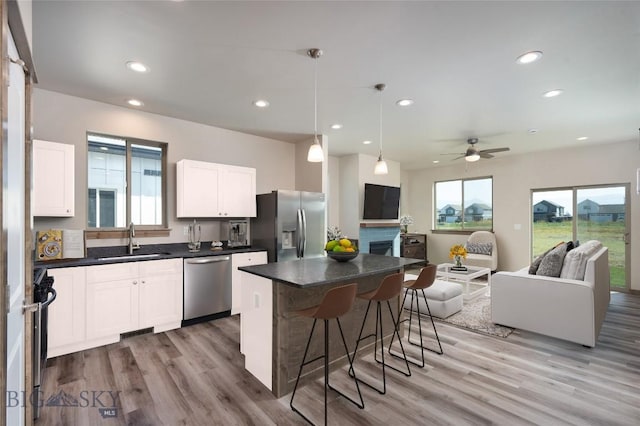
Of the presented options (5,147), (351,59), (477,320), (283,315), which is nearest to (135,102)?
(351,59)

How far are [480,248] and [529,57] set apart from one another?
5057 mm

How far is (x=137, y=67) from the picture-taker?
2.76m

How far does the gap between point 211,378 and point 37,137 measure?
3.11 metres

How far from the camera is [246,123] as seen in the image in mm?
4402

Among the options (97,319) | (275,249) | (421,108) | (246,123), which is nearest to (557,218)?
(421,108)

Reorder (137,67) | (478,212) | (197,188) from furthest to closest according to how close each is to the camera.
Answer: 1. (478,212)
2. (197,188)
3. (137,67)

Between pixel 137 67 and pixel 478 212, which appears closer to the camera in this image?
pixel 137 67

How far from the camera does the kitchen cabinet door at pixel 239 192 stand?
14.3ft

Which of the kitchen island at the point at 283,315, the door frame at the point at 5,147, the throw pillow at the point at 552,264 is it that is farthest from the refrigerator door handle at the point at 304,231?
the door frame at the point at 5,147

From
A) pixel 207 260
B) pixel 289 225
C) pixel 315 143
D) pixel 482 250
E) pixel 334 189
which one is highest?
pixel 315 143

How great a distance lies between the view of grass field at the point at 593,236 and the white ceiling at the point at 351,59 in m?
2.30

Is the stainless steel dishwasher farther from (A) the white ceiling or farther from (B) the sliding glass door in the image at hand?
(B) the sliding glass door

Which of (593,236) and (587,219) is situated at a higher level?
(587,219)

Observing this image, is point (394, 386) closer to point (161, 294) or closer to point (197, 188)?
point (161, 294)
